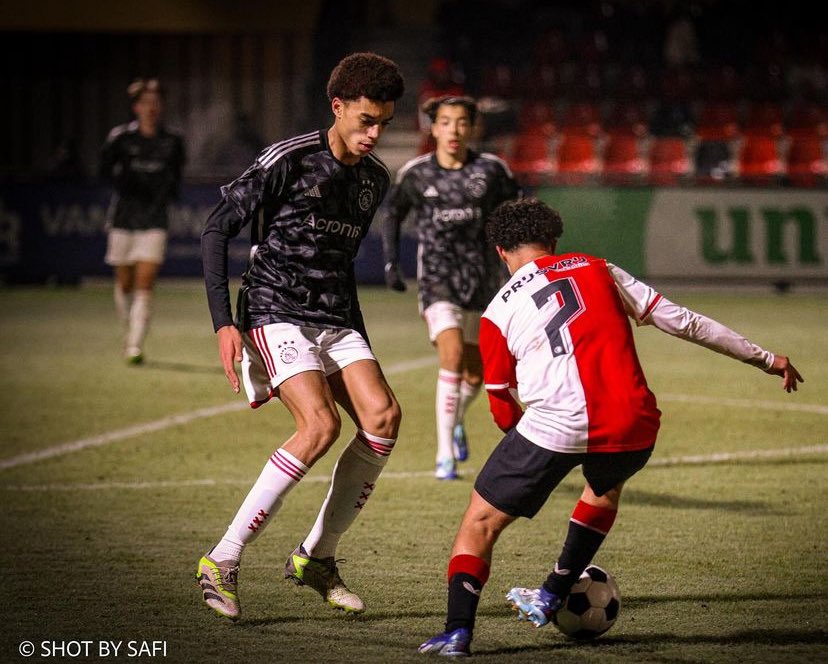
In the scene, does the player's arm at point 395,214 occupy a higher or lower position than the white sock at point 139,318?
higher

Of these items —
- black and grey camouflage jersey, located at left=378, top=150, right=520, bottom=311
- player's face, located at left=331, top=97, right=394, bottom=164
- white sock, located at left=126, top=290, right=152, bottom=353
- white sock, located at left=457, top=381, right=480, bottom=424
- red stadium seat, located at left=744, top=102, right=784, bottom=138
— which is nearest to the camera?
player's face, located at left=331, top=97, right=394, bottom=164

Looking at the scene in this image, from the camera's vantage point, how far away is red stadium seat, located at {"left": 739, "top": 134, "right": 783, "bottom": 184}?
21.7 metres

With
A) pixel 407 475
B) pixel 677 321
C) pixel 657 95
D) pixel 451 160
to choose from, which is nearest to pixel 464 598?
pixel 677 321

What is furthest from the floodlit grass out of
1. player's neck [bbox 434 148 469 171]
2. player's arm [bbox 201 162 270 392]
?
player's neck [bbox 434 148 469 171]

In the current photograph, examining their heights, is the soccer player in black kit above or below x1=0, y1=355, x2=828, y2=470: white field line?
above

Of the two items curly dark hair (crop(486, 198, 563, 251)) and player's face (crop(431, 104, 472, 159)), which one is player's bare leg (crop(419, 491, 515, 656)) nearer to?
curly dark hair (crop(486, 198, 563, 251))

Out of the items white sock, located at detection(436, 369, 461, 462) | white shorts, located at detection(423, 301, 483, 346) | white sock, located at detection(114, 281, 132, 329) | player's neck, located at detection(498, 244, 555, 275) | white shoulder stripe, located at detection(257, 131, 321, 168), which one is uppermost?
white shoulder stripe, located at detection(257, 131, 321, 168)

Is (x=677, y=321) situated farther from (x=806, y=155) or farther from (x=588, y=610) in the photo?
(x=806, y=155)

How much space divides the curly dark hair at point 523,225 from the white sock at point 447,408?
3315mm

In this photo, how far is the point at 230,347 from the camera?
505cm

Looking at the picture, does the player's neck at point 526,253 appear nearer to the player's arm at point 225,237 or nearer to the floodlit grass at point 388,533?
the player's arm at point 225,237

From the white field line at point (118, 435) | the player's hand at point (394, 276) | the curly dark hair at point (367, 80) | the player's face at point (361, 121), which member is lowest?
the white field line at point (118, 435)

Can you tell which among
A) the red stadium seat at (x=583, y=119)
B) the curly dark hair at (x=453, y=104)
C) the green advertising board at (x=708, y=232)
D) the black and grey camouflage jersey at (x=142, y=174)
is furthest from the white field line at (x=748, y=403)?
the red stadium seat at (x=583, y=119)

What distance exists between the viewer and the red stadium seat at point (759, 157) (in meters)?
21.7
